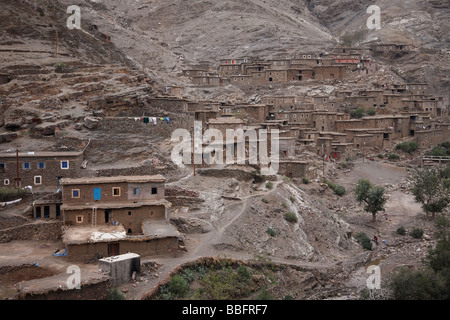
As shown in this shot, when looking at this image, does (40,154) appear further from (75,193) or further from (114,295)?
(114,295)

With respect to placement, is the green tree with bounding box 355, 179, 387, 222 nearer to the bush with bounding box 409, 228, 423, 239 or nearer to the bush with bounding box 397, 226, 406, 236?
the bush with bounding box 397, 226, 406, 236

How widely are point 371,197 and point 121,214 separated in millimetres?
18584

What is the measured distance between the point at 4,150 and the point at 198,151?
11.0 meters

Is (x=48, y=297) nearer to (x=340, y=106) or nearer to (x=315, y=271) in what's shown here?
(x=315, y=271)

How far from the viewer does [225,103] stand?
48.8m

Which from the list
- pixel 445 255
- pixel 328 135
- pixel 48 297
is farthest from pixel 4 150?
pixel 328 135

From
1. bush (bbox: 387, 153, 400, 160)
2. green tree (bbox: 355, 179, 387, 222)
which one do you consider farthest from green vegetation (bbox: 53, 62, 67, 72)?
bush (bbox: 387, 153, 400, 160)

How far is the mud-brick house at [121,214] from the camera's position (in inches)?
863

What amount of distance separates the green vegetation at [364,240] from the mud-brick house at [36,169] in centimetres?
1732

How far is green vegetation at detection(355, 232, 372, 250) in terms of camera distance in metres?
31.3

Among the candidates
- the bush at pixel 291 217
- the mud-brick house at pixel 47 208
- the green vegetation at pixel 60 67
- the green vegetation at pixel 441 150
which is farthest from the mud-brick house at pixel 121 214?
the green vegetation at pixel 441 150

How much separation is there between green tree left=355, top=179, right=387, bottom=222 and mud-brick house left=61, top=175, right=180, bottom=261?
16597 millimetres

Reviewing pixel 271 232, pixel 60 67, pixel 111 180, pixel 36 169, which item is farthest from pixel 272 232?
pixel 60 67

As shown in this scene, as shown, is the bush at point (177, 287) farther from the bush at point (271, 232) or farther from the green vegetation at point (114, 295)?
the bush at point (271, 232)
